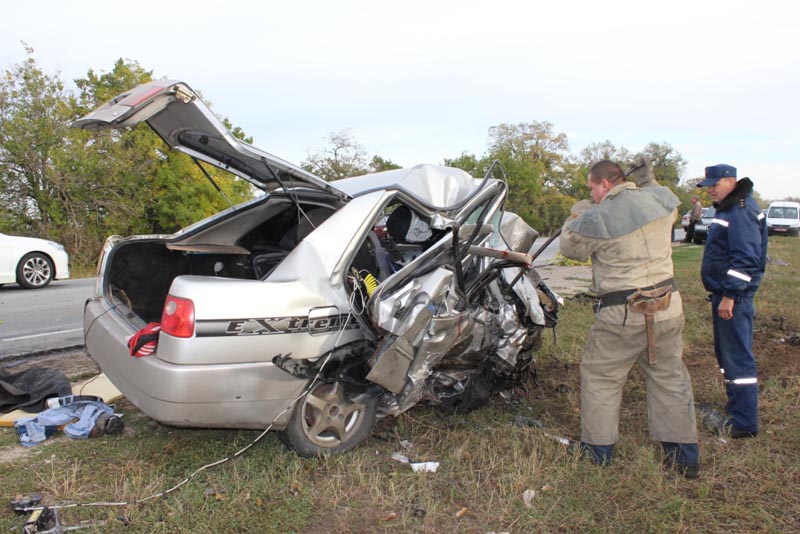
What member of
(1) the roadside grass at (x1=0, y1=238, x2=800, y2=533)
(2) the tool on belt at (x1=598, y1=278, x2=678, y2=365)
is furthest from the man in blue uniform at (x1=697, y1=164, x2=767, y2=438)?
(2) the tool on belt at (x1=598, y1=278, x2=678, y2=365)

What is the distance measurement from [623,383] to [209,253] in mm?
3178

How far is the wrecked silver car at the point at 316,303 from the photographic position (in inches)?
118

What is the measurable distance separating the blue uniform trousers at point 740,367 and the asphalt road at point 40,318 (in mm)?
5982

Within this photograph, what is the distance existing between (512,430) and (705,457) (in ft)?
3.84

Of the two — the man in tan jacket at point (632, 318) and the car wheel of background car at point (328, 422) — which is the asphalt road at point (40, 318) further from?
the man in tan jacket at point (632, 318)

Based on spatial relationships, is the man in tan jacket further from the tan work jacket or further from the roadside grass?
the roadside grass

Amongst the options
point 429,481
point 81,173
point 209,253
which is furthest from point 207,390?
point 81,173

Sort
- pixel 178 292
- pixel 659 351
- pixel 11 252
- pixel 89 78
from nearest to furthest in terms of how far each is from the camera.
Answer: pixel 178 292, pixel 659 351, pixel 11 252, pixel 89 78

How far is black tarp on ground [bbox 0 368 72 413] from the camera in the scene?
418 centimetres

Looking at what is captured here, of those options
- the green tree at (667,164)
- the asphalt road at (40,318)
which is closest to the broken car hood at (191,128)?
the asphalt road at (40,318)

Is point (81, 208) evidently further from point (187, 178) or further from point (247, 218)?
point (247, 218)

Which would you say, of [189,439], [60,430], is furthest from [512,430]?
[60,430]

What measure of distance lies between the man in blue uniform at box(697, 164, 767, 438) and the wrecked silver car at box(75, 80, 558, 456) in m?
1.19

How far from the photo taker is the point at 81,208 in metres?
18.6
